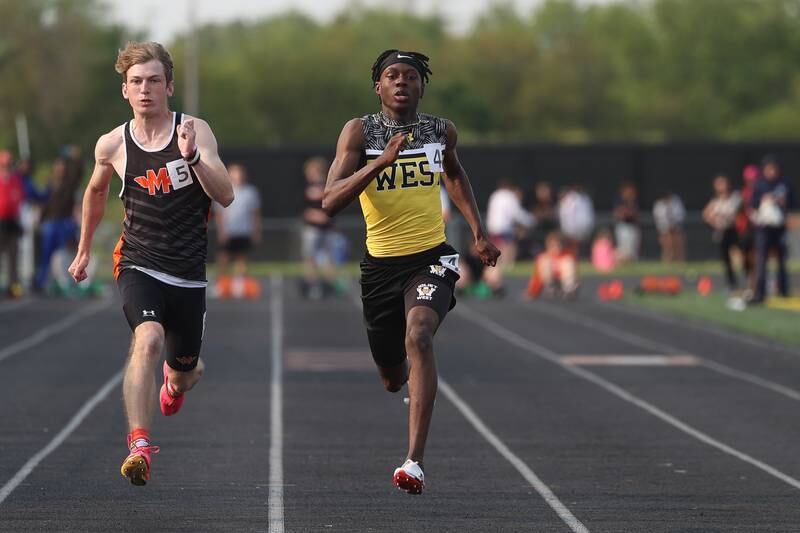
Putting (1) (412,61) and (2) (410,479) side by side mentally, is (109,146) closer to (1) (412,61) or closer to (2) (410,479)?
(1) (412,61)

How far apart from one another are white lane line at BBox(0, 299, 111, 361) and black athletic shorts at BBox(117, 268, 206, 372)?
8.60 meters

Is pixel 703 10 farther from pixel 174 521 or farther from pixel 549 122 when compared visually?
pixel 174 521

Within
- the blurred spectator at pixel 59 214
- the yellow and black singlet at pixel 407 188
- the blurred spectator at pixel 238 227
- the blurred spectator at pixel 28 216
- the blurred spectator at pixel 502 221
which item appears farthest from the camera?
the blurred spectator at pixel 502 221

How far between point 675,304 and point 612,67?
84559 mm

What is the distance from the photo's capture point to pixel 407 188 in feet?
28.0

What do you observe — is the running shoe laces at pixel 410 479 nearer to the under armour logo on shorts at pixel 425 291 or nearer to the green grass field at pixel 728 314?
the under armour logo on shorts at pixel 425 291

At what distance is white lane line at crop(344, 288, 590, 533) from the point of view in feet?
26.9

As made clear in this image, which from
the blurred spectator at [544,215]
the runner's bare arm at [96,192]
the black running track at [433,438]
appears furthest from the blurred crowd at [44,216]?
the runner's bare arm at [96,192]

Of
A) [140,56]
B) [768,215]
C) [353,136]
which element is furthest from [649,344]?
[140,56]

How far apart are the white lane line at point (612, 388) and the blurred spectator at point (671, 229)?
58.9 ft

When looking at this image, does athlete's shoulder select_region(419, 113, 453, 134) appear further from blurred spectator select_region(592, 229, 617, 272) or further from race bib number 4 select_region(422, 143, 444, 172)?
blurred spectator select_region(592, 229, 617, 272)

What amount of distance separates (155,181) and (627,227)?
34652 millimetres

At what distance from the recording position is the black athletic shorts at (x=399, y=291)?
28.2 feet

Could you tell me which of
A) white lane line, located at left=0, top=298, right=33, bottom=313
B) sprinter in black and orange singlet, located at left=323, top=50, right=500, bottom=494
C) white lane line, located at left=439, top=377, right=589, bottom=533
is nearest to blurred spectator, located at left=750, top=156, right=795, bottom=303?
Answer: white lane line, located at left=0, top=298, right=33, bottom=313
